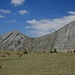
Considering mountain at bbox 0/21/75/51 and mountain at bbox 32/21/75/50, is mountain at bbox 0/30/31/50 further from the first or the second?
mountain at bbox 32/21/75/50

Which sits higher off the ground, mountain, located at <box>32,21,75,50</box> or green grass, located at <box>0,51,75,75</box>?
mountain, located at <box>32,21,75,50</box>

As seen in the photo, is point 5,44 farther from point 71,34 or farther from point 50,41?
point 71,34

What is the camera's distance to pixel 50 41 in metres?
126

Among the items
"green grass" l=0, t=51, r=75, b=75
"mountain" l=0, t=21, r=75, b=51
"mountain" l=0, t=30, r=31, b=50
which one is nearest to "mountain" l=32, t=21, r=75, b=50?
"mountain" l=0, t=21, r=75, b=51

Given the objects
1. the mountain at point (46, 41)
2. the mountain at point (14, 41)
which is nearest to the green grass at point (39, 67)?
the mountain at point (46, 41)

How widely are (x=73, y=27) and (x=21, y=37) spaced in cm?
3875

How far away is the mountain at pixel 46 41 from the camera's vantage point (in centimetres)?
11899

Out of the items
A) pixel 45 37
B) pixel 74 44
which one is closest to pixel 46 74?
pixel 74 44

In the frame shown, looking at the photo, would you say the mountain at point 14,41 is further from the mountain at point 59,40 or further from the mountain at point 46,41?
the mountain at point 59,40

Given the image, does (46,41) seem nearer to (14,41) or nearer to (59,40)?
(59,40)

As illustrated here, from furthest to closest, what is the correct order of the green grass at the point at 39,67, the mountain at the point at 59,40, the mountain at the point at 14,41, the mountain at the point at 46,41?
1. the mountain at the point at 14,41
2. the mountain at the point at 46,41
3. the mountain at the point at 59,40
4. the green grass at the point at 39,67

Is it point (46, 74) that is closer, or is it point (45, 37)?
point (46, 74)

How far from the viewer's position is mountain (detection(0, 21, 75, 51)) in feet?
390

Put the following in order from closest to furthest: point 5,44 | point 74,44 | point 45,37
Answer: point 74,44
point 45,37
point 5,44
